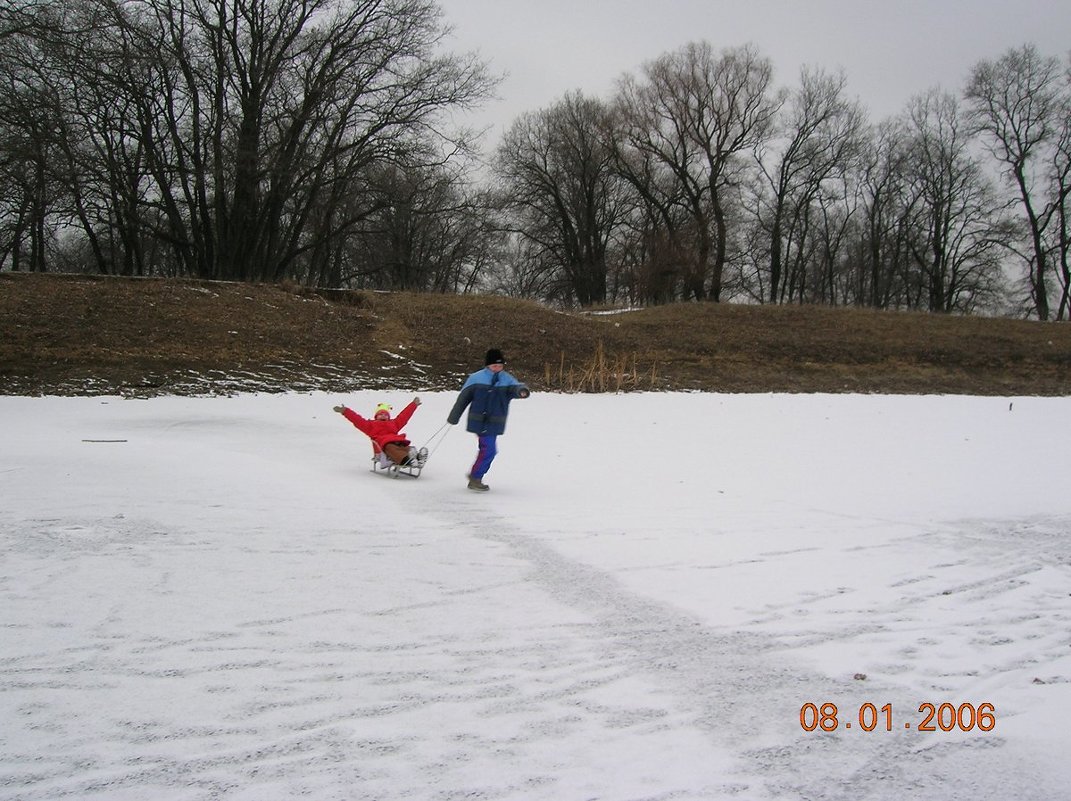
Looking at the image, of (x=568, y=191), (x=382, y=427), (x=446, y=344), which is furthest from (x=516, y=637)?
(x=568, y=191)

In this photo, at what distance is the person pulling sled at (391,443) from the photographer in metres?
9.80

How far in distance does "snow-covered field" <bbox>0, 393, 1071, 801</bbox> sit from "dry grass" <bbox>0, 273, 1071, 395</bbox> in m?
10.3

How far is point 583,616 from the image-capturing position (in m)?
4.89

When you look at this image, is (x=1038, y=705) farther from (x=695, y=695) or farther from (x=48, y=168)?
(x=48, y=168)

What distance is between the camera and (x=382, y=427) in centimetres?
1006

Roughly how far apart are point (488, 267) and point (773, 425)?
4299cm

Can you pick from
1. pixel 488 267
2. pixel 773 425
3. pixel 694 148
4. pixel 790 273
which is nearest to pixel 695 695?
pixel 773 425

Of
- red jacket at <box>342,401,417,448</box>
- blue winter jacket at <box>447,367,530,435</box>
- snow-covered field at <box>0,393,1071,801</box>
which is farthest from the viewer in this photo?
red jacket at <box>342,401,417,448</box>

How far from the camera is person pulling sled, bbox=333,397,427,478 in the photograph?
32.1 ft

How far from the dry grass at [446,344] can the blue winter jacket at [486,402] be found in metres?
11.0
